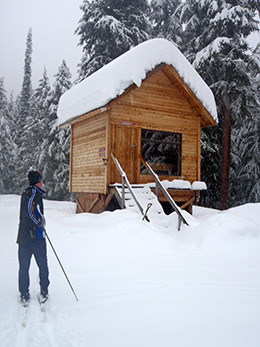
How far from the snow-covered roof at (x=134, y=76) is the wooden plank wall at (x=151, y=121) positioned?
2.64 feet

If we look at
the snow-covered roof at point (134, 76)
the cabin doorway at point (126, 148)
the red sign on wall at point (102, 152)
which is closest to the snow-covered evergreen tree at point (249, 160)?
the snow-covered roof at point (134, 76)

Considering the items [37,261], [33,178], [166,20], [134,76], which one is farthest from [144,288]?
[166,20]

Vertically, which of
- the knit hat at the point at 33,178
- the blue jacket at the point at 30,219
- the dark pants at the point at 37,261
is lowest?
the dark pants at the point at 37,261

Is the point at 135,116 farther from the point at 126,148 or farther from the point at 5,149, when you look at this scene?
the point at 5,149

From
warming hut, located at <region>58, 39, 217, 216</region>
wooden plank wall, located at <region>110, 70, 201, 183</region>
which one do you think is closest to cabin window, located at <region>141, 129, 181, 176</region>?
warming hut, located at <region>58, 39, 217, 216</region>

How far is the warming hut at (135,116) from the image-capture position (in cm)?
1264

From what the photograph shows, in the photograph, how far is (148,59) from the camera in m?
12.7

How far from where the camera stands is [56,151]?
29.5 metres

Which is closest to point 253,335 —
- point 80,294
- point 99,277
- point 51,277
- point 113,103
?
point 80,294

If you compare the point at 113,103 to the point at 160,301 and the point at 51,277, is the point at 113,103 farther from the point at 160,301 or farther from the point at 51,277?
the point at 160,301

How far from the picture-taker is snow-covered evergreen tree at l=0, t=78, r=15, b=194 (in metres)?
38.3

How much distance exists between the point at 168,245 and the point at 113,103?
617 cm

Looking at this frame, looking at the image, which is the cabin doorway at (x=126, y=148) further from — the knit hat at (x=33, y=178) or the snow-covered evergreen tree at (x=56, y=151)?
the snow-covered evergreen tree at (x=56, y=151)

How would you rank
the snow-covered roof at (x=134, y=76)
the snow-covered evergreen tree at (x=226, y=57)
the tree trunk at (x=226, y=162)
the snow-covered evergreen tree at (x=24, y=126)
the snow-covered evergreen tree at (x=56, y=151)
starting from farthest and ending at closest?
the snow-covered evergreen tree at (x=24, y=126)
the snow-covered evergreen tree at (x=56, y=151)
the tree trunk at (x=226, y=162)
the snow-covered evergreen tree at (x=226, y=57)
the snow-covered roof at (x=134, y=76)
